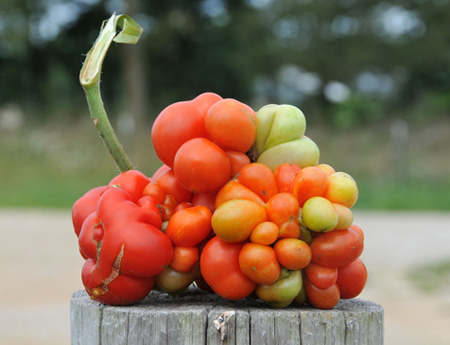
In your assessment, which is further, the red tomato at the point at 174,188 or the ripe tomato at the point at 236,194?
the red tomato at the point at 174,188

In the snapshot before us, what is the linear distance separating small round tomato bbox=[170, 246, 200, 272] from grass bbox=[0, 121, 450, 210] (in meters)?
8.13

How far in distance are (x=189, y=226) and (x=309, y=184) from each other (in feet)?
0.95

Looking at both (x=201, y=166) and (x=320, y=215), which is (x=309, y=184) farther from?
(x=201, y=166)

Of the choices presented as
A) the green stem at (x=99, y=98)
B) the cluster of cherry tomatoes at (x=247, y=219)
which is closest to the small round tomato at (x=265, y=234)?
the cluster of cherry tomatoes at (x=247, y=219)

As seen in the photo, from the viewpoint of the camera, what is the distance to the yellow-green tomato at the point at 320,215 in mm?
1358

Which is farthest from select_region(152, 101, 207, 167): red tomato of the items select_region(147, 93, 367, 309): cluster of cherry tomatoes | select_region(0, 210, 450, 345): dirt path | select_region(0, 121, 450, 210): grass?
select_region(0, 121, 450, 210): grass

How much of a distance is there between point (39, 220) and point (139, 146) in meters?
5.07

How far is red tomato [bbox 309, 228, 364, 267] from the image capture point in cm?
140

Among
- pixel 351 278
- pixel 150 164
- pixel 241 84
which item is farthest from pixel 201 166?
pixel 241 84

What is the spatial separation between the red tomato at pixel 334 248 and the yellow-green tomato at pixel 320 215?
4 centimetres

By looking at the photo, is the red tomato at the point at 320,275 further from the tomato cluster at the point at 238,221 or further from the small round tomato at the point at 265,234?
the small round tomato at the point at 265,234

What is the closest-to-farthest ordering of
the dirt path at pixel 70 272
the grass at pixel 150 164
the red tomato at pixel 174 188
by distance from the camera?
the red tomato at pixel 174 188 → the dirt path at pixel 70 272 → the grass at pixel 150 164

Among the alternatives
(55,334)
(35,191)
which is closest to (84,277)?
(55,334)

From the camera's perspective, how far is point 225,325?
1.35 m
